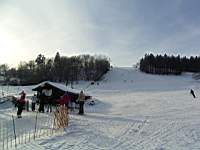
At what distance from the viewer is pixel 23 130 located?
60.2 feet

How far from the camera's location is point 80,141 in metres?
13.9

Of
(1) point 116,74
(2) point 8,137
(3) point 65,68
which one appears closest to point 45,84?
(2) point 8,137

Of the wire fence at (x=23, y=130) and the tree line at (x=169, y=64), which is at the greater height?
the tree line at (x=169, y=64)

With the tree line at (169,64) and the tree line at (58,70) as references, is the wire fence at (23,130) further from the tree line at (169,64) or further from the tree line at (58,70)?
the tree line at (169,64)

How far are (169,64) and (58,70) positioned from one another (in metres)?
51.6

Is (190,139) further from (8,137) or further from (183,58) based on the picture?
(183,58)

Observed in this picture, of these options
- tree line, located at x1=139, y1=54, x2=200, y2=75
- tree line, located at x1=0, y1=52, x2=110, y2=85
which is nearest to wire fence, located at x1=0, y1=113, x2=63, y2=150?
tree line, located at x1=0, y1=52, x2=110, y2=85

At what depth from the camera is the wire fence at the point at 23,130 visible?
14.6m

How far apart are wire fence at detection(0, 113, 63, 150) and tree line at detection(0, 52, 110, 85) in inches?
2874

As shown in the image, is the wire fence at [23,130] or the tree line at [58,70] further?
the tree line at [58,70]

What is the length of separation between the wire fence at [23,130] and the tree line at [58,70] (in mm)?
72996

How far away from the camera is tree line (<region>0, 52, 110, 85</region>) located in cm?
10350

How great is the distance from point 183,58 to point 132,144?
135 meters

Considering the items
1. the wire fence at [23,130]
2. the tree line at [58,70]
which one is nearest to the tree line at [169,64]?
the tree line at [58,70]
